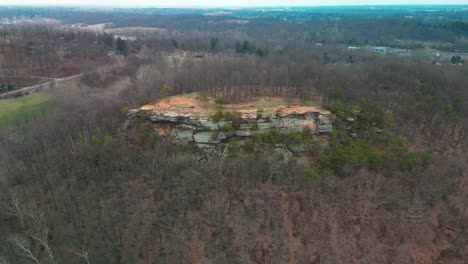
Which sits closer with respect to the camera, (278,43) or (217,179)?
(217,179)

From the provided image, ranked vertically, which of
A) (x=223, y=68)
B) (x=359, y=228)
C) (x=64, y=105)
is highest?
(x=223, y=68)

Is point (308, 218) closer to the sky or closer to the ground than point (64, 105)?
closer to the ground

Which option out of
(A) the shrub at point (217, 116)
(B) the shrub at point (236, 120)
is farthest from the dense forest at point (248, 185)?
(A) the shrub at point (217, 116)

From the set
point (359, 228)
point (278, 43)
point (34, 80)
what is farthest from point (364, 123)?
point (278, 43)

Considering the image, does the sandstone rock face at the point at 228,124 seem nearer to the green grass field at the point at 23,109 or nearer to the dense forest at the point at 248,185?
the dense forest at the point at 248,185

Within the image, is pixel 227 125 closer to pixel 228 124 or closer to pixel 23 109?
pixel 228 124

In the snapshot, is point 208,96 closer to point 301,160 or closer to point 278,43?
point 301,160

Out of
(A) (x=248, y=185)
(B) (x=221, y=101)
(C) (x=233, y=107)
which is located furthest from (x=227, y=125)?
(A) (x=248, y=185)
